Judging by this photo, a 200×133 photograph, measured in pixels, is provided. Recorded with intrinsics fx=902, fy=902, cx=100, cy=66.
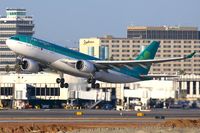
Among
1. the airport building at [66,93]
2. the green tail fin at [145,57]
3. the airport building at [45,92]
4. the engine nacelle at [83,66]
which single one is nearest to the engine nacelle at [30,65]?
the engine nacelle at [83,66]

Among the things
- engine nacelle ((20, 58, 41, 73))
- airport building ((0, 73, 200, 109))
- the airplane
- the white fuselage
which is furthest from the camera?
airport building ((0, 73, 200, 109))

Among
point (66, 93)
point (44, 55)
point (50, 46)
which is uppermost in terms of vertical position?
point (50, 46)

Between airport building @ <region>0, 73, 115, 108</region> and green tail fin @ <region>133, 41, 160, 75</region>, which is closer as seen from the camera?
green tail fin @ <region>133, 41, 160, 75</region>

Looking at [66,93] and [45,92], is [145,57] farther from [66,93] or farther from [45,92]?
[45,92]

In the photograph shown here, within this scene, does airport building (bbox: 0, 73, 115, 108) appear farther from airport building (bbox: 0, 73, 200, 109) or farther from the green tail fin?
the green tail fin

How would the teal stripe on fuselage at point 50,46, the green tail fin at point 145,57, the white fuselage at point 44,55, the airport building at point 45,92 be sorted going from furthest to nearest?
the airport building at point 45,92, the green tail fin at point 145,57, the teal stripe on fuselage at point 50,46, the white fuselage at point 44,55

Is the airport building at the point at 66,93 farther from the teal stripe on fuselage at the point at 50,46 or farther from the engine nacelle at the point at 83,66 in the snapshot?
the engine nacelle at the point at 83,66

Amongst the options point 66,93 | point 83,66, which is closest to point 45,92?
point 66,93

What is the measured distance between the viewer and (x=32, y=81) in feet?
554

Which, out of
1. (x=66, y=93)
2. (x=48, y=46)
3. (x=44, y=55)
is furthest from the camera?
(x=66, y=93)

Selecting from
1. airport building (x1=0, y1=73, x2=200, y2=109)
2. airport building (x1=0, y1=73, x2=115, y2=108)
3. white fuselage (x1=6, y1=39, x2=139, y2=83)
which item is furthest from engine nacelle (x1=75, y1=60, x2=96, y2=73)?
airport building (x1=0, y1=73, x2=115, y2=108)

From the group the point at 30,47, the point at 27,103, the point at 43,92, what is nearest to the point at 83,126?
the point at 30,47

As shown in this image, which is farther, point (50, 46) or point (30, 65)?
point (30, 65)

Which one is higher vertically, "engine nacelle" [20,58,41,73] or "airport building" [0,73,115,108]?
"engine nacelle" [20,58,41,73]
